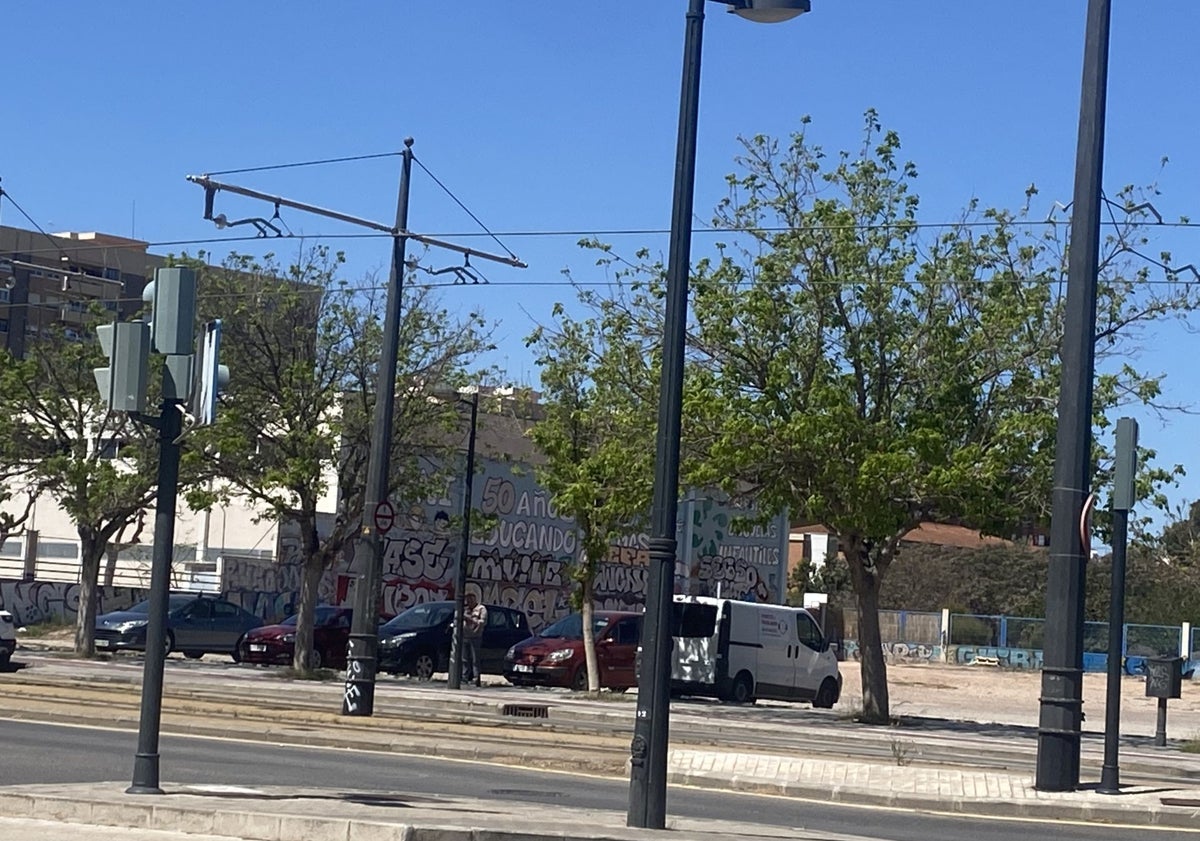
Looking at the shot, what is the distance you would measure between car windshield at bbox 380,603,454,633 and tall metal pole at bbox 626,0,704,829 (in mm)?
27589

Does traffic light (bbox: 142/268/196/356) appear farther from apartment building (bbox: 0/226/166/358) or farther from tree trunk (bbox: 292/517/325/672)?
apartment building (bbox: 0/226/166/358)

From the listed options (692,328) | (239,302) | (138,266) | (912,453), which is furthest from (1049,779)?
(138,266)

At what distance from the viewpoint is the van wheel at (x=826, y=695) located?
35.0m

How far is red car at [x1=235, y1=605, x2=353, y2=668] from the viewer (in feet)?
130

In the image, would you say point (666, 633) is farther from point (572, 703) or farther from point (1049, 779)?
point (572, 703)

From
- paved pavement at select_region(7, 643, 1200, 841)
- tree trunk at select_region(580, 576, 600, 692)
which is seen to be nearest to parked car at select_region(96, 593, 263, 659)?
tree trunk at select_region(580, 576, 600, 692)

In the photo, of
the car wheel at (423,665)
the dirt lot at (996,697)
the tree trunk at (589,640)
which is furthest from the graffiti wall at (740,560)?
the tree trunk at (589,640)

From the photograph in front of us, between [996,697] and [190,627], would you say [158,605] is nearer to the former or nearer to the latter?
[190,627]

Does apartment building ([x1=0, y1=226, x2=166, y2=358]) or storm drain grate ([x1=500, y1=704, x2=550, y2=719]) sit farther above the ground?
apartment building ([x1=0, y1=226, x2=166, y2=358])

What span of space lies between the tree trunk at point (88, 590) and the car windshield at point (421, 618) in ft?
23.2

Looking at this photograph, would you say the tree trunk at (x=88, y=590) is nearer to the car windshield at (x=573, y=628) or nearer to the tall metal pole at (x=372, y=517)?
the car windshield at (x=573, y=628)

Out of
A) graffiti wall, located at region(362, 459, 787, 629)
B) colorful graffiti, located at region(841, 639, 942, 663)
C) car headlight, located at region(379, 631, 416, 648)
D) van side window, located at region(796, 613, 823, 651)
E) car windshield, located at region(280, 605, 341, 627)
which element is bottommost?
colorful graffiti, located at region(841, 639, 942, 663)

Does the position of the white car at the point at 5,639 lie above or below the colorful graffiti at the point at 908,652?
above

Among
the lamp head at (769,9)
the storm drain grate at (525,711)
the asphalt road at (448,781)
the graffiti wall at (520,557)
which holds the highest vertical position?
the lamp head at (769,9)
